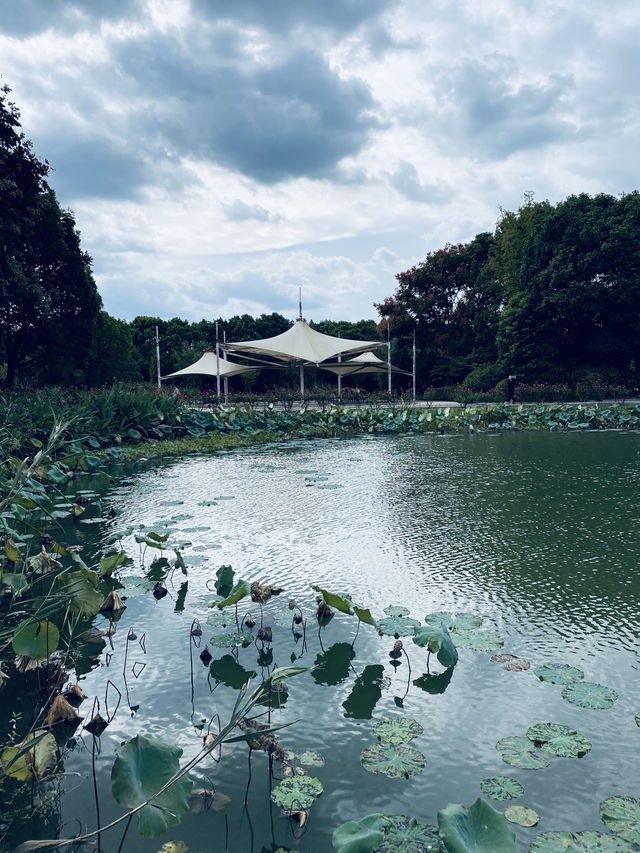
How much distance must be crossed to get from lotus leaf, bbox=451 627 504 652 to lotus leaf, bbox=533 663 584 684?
0.20 m

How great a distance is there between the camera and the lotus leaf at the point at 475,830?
0.92m

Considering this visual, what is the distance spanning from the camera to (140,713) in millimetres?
1596

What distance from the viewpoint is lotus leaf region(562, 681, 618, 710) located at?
157cm

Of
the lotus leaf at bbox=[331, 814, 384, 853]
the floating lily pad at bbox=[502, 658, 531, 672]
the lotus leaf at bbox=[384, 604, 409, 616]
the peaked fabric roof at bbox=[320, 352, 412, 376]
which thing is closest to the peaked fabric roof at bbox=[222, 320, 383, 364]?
the peaked fabric roof at bbox=[320, 352, 412, 376]

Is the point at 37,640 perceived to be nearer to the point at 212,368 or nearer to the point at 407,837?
the point at 407,837

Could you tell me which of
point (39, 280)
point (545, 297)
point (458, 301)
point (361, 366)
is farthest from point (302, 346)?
point (458, 301)

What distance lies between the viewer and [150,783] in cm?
108

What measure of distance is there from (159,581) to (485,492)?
2.96m

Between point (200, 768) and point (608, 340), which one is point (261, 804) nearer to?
point (200, 768)

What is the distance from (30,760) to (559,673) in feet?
4.99

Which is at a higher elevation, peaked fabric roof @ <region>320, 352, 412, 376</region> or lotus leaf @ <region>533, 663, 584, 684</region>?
peaked fabric roof @ <region>320, 352, 412, 376</region>

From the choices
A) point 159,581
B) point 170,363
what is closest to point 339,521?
point 159,581

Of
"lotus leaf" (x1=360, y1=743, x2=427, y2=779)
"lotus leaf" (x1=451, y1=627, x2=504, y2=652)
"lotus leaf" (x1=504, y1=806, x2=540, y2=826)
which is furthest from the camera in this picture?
"lotus leaf" (x1=451, y1=627, x2=504, y2=652)

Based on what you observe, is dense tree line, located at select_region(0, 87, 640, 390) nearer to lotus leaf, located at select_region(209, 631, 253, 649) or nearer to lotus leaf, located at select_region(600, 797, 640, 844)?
lotus leaf, located at select_region(209, 631, 253, 649)
